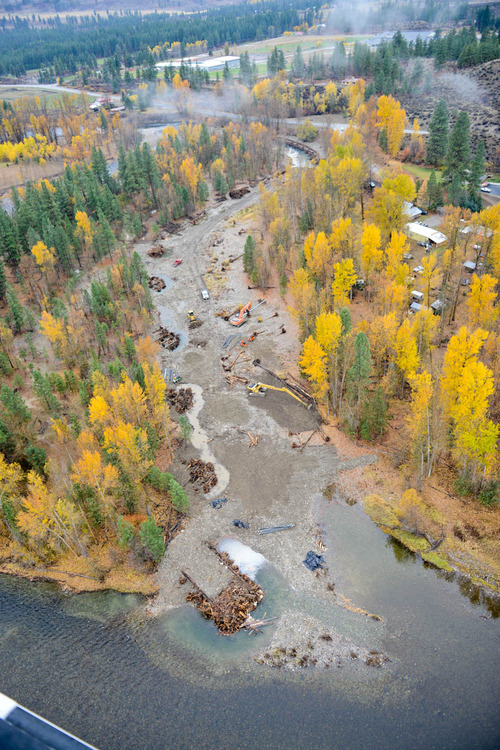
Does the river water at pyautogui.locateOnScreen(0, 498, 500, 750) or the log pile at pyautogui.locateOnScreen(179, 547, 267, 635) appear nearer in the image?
the river water at pyautogui.locateOnScreen(0, 498, 500, 750)

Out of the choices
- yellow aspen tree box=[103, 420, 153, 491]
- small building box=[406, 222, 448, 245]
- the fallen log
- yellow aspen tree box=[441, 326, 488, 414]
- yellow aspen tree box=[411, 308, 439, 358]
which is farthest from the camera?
small building box=[406, 222, 448, 245]

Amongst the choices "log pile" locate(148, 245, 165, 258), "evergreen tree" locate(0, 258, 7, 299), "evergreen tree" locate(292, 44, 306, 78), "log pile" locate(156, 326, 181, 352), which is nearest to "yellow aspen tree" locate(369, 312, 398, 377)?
"log pile" locate(156, 326, 181, 352)

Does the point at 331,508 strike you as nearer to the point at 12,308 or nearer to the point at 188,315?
the point at 188,315

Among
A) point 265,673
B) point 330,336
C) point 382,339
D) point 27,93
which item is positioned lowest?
point 265,673

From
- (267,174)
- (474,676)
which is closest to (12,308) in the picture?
(474,676)

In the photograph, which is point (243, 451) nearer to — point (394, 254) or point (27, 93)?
point (394, 254)

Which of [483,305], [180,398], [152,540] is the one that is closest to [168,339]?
[180,398]

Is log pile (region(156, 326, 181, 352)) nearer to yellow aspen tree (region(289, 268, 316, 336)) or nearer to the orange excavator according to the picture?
the orange excavator
